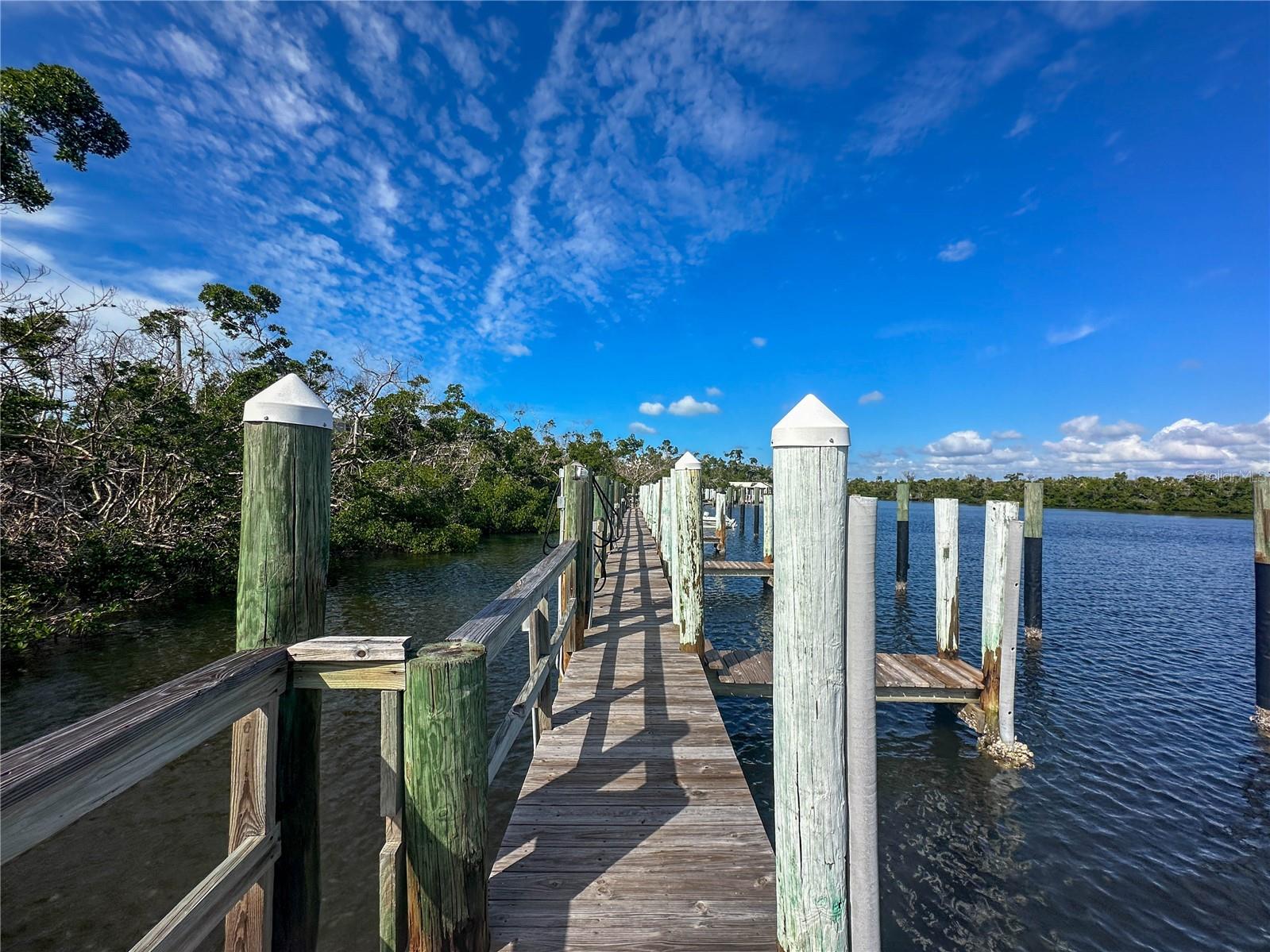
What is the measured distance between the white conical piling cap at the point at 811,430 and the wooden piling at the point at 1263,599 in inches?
363

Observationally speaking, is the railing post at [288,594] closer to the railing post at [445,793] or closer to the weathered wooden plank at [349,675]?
the weathered wooden plank at [349,675]

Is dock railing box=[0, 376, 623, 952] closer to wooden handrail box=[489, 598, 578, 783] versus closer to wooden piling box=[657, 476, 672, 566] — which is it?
wooden handrail box=[489, 598, 578, 783]

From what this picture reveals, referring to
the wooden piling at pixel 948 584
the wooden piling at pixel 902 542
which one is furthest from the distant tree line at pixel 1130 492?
the wooden piling at pixel 948 584

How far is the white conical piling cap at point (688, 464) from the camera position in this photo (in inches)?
237

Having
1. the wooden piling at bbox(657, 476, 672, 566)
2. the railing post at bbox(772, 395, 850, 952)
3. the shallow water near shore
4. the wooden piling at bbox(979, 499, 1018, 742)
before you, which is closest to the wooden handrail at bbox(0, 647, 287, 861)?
the railing post at bbox(772, 395, 850, 952)

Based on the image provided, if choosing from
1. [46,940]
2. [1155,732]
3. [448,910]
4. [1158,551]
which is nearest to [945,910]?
[448,910]

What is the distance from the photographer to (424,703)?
1.79 meters

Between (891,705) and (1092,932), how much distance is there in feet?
13.2

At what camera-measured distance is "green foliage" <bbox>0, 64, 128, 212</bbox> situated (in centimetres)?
847

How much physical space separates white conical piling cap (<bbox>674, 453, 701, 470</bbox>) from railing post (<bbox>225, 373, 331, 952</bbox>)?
14.3 ft

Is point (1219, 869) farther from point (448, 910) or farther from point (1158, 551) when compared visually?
point (1158, 551)

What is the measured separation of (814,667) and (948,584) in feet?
22.4

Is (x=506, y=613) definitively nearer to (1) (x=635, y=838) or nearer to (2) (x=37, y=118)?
(1) (x=635, y=838)

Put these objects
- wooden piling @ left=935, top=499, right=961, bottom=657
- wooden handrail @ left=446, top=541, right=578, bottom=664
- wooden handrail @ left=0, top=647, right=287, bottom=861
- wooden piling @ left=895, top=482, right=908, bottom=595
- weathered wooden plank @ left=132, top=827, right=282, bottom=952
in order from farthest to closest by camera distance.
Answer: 1. wooden piling @ left=895, top=482, right=908, bottom=595
2. wooden piling @ left=935, top=499, right=961, bottom=657
3. wooden handrail @ left=446, top=541, right=578, bottom=664
4. weathered wooden plank @ left=132, top=827, right=282, bottom=952
5. wooden handrail @ left=0, top=647, right=287, bottom=861
